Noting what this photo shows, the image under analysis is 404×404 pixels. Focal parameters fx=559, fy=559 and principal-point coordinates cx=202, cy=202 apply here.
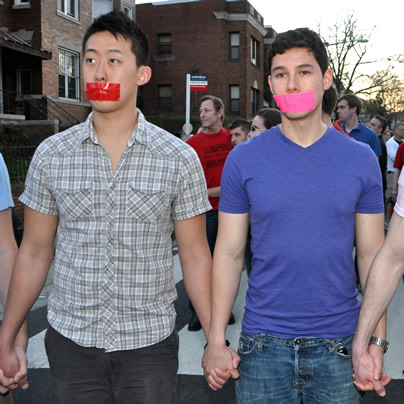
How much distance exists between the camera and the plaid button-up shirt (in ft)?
8.10

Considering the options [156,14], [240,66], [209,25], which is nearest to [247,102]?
[240,66]

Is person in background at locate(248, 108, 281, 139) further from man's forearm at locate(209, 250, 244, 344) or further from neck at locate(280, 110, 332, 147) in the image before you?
man's forearm at locate(209, 250, 244, 344)

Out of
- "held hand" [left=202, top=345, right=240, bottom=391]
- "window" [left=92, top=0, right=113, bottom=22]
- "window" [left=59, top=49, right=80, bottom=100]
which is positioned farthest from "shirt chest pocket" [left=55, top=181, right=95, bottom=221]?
"window" [left=92, top=0, right=113, bottom=22]

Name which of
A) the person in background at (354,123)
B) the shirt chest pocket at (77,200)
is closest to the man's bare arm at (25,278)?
the shirt chest pocket at (77,200)

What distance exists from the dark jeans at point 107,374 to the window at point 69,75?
881 inches

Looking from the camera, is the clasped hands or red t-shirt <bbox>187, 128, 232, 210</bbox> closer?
the clasped hands

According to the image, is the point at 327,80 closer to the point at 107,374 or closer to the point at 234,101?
the point at 107,374

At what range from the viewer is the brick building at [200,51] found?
3578cm

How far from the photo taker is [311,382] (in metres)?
2.53

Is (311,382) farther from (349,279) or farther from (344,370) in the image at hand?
(349,279)

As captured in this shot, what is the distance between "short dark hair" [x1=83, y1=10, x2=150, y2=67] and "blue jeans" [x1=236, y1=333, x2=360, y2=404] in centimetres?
147

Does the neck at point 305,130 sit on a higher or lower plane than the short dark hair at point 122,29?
lower

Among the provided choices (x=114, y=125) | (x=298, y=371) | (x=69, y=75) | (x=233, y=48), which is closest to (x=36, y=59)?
(x=69, y=75)

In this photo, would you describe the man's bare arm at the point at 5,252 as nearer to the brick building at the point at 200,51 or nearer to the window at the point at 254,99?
the brick building at the point at 200,51
